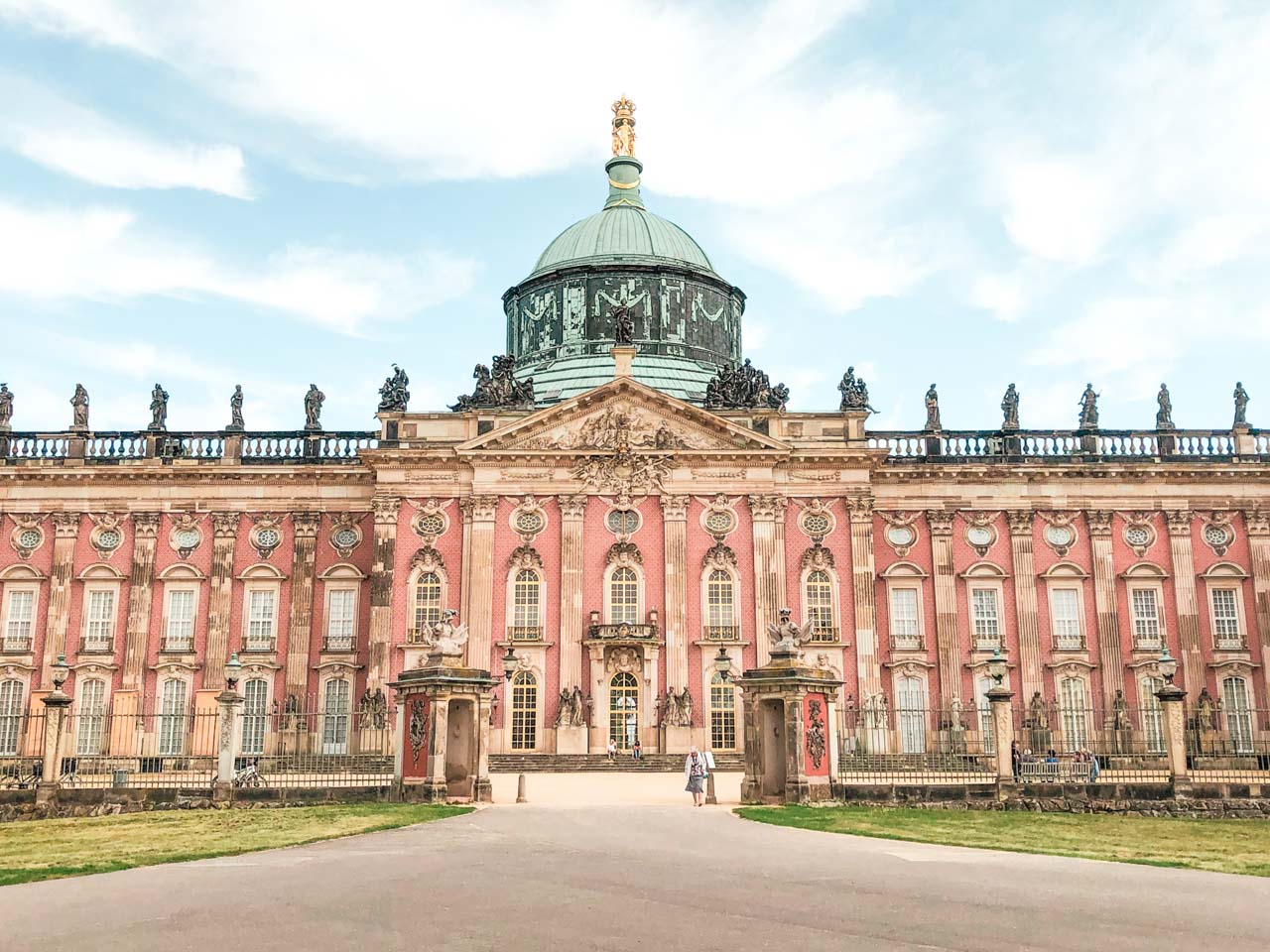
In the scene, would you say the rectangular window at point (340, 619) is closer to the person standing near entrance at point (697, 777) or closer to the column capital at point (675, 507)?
the column capital at point (675, 507)

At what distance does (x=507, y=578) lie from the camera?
46312 mm

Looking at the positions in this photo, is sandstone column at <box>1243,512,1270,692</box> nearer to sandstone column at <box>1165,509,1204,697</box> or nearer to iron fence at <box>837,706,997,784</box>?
sandstone column at <box>1165,509,1204,697</box>

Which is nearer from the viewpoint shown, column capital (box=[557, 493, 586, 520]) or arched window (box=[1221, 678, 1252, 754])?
arched window (box=[1221, 678, 1252, 754])

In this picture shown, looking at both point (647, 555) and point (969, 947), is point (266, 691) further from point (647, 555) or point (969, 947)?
point (969, 947)

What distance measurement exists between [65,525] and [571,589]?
20182 millimetres

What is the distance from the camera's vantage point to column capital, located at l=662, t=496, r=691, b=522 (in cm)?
4656

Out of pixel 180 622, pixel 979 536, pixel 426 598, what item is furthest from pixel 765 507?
pixel 180 622

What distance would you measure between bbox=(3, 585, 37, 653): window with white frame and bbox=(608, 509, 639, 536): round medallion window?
889 inches

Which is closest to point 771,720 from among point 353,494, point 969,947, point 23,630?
point 969,947

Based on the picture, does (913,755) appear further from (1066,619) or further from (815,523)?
(1066,619)

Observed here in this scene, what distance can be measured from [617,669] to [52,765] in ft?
68.8

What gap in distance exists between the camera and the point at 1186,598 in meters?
47.6

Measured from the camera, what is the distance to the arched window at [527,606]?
150 feet

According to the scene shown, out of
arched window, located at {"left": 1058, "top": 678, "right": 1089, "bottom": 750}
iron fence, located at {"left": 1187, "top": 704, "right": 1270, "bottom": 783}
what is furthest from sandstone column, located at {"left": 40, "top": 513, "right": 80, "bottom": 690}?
iron fence, located at {"left": 1187, "top": 704, "right": 1270, "bottom": 783}
